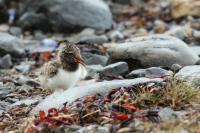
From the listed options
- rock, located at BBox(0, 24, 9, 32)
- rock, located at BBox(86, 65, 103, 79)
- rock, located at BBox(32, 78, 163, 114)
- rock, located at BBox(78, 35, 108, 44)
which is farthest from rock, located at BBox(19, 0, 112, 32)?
rock, located at BBox(32, 78, 163, 114)

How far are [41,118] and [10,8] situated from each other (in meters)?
11.8

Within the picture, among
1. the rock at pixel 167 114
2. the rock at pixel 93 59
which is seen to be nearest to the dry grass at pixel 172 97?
the rock at pixel 167 114

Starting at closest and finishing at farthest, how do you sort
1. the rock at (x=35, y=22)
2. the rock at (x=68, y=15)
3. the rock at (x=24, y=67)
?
the rock at (x=24, y=67) → the rock at (x=68, y=15) → the rock at (x=35, y=22)

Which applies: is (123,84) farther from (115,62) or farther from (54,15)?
(54,15)

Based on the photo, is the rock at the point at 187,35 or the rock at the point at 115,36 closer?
the rock at the point at 187,35

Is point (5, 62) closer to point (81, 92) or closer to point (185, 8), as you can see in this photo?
point (81, 92)

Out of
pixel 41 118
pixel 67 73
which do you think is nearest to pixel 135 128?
pixel 41 118

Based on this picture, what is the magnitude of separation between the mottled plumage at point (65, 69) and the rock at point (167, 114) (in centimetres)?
190

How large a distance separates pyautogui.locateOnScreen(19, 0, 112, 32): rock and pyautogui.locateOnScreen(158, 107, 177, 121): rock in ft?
30.9

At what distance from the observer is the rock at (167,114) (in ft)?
22.0

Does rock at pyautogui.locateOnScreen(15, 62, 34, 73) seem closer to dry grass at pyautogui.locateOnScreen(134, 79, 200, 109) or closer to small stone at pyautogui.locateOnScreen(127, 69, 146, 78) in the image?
small stone at pyautogui.locateOnScreen(127, 69, 146, 78)

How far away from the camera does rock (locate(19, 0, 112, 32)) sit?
53.7ft

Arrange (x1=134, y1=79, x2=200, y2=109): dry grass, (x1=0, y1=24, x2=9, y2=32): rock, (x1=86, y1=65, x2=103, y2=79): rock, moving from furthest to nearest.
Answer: (x1=0, y1=24, x2=9, y2=32): rock < (x1=86, y1=65, x2=103, y2=79): rock < (x1=134, y1=79, x2=200, y2=109): dry grass

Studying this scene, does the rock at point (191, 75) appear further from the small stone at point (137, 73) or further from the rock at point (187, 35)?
the rock at point (187, 35)
